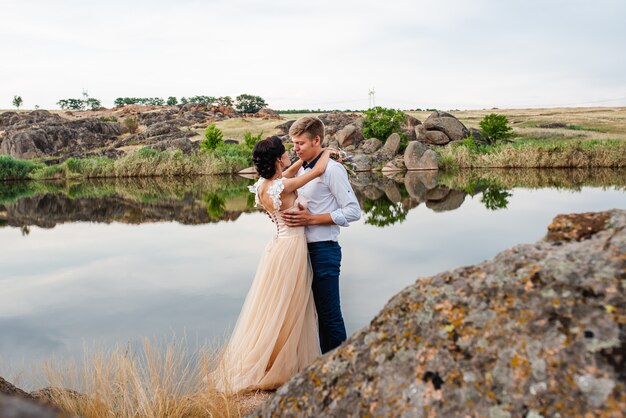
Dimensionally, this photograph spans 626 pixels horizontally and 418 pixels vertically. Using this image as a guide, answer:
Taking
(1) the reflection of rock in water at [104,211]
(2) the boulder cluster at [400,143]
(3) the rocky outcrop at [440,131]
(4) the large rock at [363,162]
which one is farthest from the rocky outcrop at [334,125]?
(1) the reflection of rock in water at [104,211]

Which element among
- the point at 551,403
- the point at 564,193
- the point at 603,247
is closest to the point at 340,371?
the point at 551,403

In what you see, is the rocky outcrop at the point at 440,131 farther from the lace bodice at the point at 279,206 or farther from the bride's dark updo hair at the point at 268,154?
the bride's dark updo hair at the point at 268,154

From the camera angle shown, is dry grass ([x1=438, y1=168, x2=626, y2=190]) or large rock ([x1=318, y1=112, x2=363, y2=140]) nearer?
dry grass ([x1=438, y1=168, x2=626, y2=190])

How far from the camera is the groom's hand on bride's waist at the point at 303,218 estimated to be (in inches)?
205

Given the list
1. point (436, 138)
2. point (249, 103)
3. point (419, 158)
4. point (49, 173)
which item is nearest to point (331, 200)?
point (419, 158)

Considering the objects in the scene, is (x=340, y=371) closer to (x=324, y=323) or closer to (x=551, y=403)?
(x=551, y=403)

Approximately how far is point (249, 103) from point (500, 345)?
124334 mm

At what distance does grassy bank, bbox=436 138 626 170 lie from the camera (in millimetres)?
32812

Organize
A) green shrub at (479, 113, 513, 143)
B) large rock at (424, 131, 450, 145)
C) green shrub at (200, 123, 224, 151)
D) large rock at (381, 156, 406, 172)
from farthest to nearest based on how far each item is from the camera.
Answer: green shrub at (200, 123, 224, 151) → large rock at (424, 131, 450, 145) → green shrub at (479, 113, 513, 143) → large rock at (381, 156, 406, 172)

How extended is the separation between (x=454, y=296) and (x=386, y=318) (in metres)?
0.30

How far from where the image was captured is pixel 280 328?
5.29 meters

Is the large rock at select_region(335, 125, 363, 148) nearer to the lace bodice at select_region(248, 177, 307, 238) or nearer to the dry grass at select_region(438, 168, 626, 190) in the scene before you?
the dry grass at select_region(438, 168, 626, 190)

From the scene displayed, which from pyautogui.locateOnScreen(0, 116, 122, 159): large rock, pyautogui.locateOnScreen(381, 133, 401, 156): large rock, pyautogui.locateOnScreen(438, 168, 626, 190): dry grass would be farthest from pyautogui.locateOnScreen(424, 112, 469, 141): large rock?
pyautogui.locateOnScreen(0, 116, 122, 159): large rock

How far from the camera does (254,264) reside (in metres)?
12.8
